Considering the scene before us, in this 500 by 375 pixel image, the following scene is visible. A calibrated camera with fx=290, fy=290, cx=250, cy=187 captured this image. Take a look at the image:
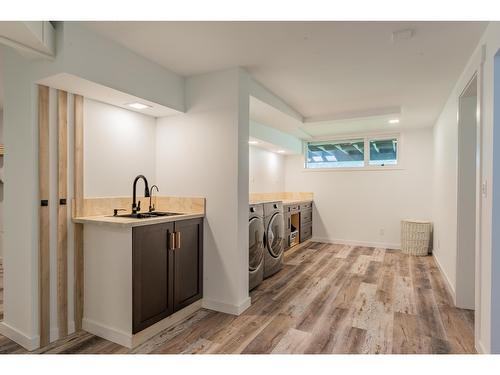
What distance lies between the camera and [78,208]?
242 cm

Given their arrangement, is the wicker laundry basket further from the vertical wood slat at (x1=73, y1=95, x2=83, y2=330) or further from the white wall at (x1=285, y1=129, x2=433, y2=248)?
the vertical wood slat at (x1=73, y1=95, x2=83, y2=330)

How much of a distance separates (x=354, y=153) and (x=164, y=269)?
4.65m

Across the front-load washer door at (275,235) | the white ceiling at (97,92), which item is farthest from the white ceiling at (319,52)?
the front-load washer door at (275,235)

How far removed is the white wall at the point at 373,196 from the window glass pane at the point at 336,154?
0.58ft

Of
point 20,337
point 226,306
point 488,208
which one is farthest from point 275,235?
point 20,337

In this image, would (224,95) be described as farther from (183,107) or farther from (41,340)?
(41,340)

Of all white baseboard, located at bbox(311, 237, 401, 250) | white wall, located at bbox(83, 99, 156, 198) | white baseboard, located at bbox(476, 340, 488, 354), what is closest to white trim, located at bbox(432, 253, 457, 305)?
white baseboard, located at bbox(476, 340, 488, 354)

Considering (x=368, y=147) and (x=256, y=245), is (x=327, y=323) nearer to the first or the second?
(x=256, y=245)

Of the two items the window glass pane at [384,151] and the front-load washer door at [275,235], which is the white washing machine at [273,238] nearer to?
the front-load washer door at [275,235]

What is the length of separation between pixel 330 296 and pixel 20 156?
3.10 m

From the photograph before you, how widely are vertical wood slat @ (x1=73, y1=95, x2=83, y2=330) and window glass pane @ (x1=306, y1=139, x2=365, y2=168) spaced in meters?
4.71

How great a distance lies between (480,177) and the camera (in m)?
2.04

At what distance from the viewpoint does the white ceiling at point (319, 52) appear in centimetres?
205
